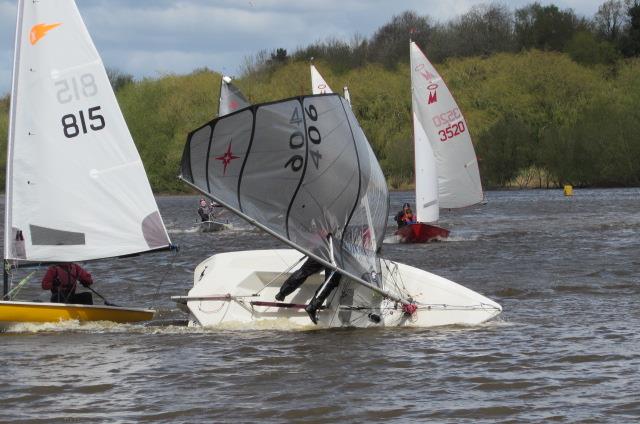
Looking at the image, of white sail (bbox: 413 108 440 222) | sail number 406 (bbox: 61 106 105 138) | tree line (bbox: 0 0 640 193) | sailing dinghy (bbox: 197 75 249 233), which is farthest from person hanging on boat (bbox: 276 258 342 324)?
tree line (bbox: 0 0 640 193)

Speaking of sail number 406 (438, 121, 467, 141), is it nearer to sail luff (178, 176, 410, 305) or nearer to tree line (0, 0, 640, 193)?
sail luff (178, 176, 410, 305)

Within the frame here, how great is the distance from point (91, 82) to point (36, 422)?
5477 mm

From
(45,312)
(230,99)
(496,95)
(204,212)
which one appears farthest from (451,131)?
(496,95)

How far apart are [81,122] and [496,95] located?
68.0 m

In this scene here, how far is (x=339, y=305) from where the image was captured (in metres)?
13.7

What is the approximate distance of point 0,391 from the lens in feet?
34.8

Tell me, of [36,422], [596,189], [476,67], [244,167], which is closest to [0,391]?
[36,422]

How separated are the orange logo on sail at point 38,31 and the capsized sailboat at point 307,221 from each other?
2287 millimetres

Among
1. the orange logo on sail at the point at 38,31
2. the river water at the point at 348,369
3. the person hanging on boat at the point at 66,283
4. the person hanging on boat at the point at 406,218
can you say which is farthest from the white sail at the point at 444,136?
the orange logo on sail at the point at 38,31

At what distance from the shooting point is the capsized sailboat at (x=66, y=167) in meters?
13.6

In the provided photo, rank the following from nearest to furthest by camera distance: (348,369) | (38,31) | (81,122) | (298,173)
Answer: (348,369) < (298,173) < (38,31) < (81,122)

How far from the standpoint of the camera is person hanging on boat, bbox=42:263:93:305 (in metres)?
13.8

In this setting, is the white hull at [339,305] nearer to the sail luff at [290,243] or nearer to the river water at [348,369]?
the river water at [348,369]

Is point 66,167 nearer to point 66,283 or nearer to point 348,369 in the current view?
point 66,283
